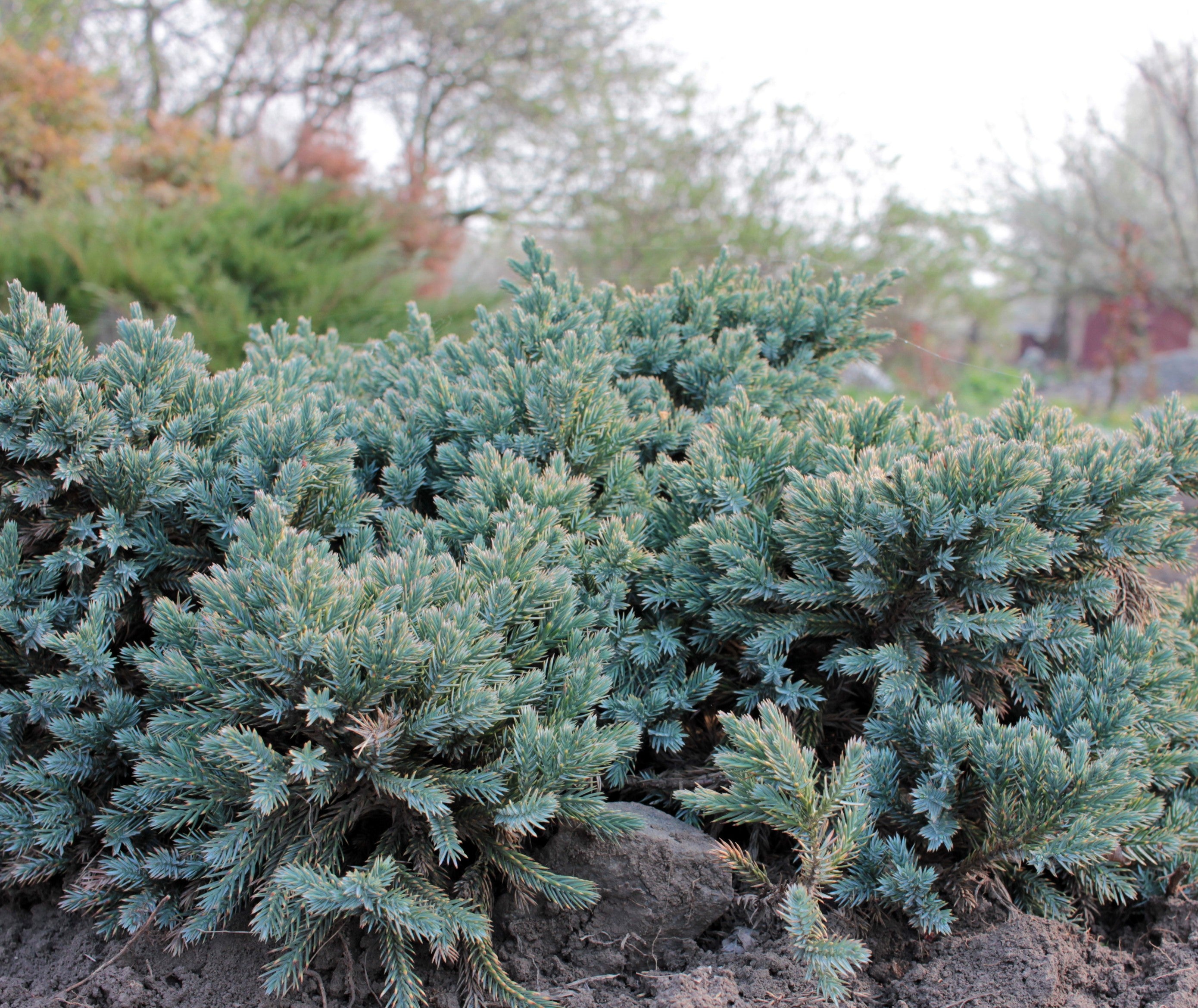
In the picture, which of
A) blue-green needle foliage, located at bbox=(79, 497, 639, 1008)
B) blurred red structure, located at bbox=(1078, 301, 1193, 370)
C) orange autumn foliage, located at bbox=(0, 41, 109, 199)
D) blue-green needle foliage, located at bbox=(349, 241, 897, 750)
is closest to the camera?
blue-green needle foliage, located at bbox=(79, 497, 639, 1008)

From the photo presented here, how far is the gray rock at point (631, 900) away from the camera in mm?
1582

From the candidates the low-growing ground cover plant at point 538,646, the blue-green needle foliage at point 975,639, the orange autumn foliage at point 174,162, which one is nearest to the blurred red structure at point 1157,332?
the orange autumn foliage at point 174,162

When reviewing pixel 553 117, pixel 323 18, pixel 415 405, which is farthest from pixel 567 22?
pixel 415 405

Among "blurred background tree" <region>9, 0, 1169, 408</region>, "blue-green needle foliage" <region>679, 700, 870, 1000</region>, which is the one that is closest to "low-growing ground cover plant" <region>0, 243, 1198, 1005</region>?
"blue-green needle foliage" <region>679, 700, 870, 1000</region>

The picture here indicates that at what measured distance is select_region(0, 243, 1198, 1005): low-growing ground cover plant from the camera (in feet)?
4.61

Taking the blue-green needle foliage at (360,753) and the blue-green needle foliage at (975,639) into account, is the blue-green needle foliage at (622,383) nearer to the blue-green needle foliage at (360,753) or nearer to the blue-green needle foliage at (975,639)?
the blue-green needle foliage at (975,639)

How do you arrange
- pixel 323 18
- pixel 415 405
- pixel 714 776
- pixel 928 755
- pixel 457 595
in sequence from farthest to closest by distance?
pixel 323 18 → pixel 415 405 → pixel 714 776 → pixel 928 755 → pixel 457 595

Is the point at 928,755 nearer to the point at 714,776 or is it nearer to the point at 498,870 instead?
the point at 714,776

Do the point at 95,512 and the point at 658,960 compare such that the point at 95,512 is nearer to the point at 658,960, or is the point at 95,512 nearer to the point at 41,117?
the point at 658,960

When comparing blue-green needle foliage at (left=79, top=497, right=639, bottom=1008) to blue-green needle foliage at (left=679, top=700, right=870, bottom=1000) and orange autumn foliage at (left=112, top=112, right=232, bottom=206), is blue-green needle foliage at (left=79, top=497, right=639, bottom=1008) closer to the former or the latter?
blue-green needle foliage at (left=679, top=700, right=870, bottom=1000)

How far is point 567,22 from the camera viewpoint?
1434 centimetres

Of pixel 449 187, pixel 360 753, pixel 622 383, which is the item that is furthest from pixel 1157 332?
pixel 360 753

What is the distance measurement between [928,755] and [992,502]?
21.1 inches

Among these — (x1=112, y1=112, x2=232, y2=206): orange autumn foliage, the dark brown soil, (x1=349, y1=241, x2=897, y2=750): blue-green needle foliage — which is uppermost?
→ (x1=112, y1=112, x2=232, y2=206): orange autumn foliage
